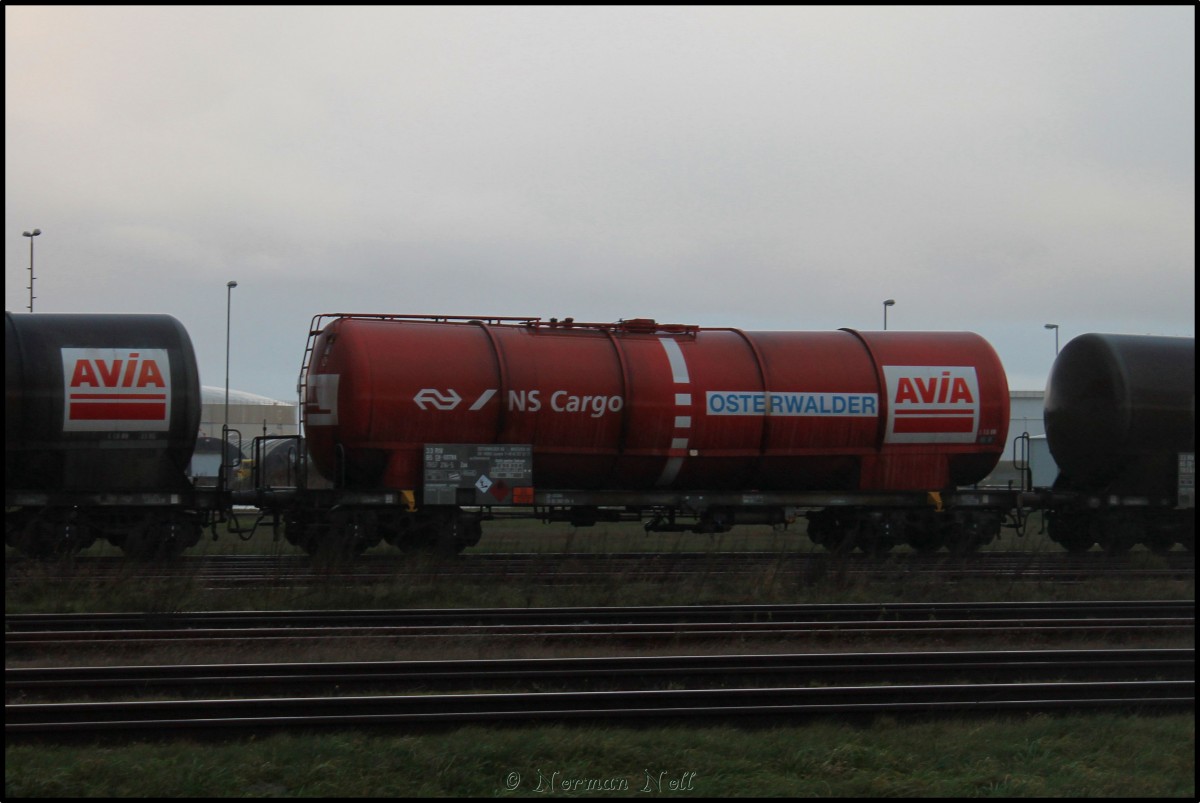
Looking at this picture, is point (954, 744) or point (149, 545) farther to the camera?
point (149, 545)

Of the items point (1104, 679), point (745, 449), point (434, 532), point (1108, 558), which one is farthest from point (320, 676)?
point (1108, 558)

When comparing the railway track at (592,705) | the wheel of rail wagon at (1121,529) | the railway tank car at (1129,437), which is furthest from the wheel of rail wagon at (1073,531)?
the railway track at (592,705)

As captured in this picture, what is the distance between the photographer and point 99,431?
661 inches

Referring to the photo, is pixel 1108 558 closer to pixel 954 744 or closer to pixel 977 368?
pixel 977 368

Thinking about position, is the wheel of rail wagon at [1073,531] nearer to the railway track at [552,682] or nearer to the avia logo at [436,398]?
the railway track at [552,682]

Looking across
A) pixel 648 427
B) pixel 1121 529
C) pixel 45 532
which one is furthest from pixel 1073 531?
pixel 45 532

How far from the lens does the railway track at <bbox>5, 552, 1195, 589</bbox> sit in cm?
1489

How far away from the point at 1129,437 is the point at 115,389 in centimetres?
1726

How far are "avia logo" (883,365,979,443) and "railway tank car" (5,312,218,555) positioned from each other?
37.4 feet

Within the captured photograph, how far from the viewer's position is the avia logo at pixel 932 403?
18.7 meters

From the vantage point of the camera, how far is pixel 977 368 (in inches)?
755

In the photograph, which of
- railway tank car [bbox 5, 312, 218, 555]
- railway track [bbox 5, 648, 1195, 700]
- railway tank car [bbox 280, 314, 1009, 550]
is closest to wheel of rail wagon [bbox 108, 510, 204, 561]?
railway tank car [bbox 5, 312, 218, 555]

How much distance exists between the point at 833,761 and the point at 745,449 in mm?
11181

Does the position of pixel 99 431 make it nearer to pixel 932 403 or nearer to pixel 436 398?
pixel 436 398
